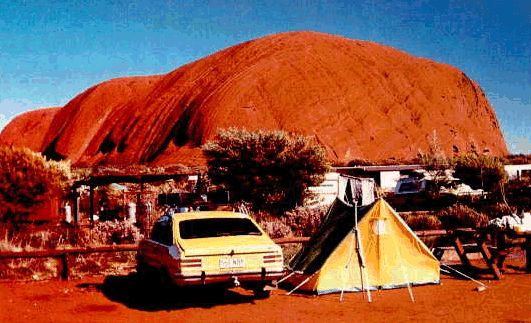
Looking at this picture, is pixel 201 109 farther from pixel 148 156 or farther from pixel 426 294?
pixel 426 294

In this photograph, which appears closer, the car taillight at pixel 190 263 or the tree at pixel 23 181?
the car taillight at pixel 190 263

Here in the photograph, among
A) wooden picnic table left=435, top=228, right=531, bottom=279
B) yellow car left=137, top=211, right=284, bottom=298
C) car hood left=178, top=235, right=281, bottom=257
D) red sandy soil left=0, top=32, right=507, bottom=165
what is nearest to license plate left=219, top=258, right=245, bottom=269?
yellow car left=137, top=211, right=284, bottom=298

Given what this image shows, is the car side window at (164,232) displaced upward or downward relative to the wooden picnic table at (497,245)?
upward

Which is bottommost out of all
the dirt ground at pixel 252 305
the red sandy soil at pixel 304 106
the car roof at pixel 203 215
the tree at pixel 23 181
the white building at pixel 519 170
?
the dirt ground at pixel 252 305

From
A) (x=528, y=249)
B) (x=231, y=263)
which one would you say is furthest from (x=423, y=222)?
(x=231, y=263)

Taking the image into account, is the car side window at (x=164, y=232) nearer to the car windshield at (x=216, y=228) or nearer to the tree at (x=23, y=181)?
the car windshield at (x=216, y=228)

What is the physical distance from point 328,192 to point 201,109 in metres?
42.9

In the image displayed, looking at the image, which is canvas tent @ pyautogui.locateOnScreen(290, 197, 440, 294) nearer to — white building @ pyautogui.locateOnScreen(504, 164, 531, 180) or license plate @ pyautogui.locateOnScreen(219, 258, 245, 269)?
→ license plate @ pyautogui.locateOnScreen(219, 258, 245, 269)

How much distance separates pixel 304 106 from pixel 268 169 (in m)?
43.8

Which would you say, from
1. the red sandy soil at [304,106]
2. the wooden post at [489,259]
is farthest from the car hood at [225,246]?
the red sandy soil at [304,106]

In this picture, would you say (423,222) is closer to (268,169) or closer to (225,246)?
(268,169)

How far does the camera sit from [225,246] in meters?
9.70

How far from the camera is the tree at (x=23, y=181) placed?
2025 cm

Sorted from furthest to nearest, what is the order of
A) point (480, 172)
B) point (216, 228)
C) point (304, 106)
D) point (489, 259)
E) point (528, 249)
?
point (304, 106) → point (480, 172) → point (528, 249) → point (489, 259) → point (216, 228)
